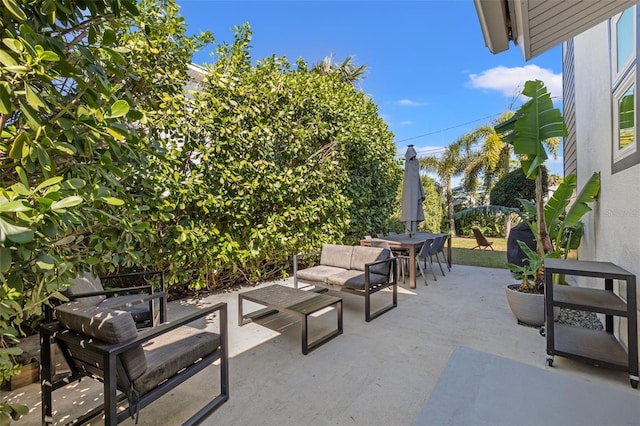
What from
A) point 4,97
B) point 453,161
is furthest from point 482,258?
point 4,97

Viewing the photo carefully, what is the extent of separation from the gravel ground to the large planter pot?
64 centimetres

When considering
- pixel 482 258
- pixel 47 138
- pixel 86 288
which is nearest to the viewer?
pixel 47 138

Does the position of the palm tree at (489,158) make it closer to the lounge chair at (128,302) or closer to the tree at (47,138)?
the lounge chair at (128,302)

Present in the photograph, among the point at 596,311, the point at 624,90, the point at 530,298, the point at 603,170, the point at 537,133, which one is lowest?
the point at 530,298

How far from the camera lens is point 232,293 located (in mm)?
6094

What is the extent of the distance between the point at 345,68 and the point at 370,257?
15.4m

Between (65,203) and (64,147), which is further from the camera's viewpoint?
(64,147)

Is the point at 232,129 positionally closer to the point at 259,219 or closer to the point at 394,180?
the point at 259,219

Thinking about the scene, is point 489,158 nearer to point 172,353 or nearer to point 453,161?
point 453,161

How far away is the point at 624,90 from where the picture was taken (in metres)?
3.65

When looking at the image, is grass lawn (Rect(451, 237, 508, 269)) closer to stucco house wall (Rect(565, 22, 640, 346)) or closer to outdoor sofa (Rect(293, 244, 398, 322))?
stucco house wall (Rect(565, 22, 640, 346))

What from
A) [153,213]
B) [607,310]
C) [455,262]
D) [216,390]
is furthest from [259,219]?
[455,262]

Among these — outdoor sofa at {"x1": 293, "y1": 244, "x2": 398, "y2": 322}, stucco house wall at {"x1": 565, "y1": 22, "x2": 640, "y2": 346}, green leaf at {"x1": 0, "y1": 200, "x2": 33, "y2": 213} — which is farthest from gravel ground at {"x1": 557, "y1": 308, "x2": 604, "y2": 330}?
green leaf at {"x1": 0, "y1": 200, "x2": 33, "y2": 213}

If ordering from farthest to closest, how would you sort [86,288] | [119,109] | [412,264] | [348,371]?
[412,264], [86,288], [348,371], [119,109]
